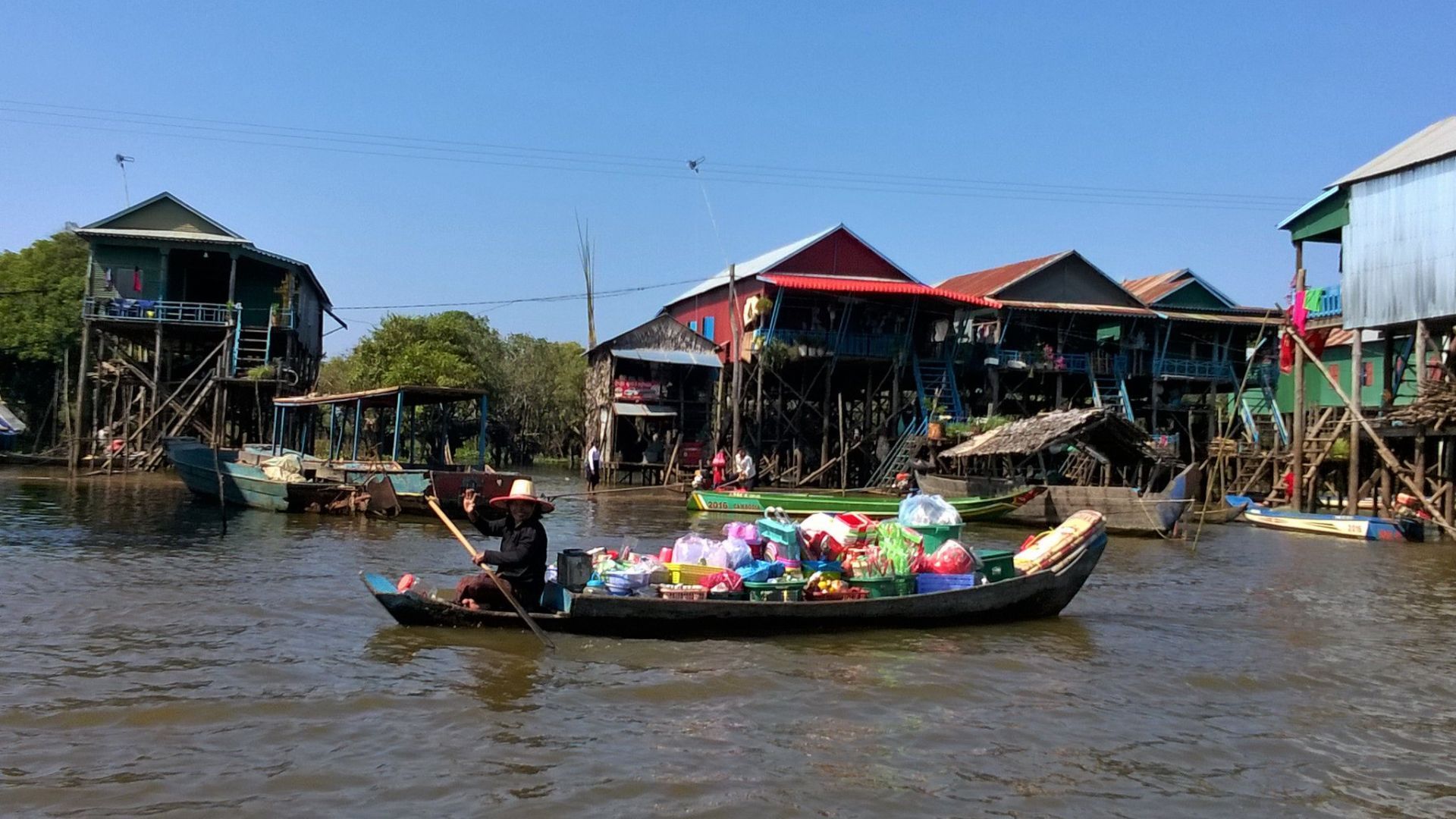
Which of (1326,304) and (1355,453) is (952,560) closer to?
(1355,453)

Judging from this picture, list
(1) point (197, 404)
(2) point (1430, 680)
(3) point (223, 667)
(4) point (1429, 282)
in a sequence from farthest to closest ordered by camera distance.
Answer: (1) point (197, 404) < (4) point (1429, 282) < (2) point (1430, 680) < (3) point (223, 667)

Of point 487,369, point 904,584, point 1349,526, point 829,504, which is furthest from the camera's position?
point 487,369

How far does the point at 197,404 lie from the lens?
1228 inches

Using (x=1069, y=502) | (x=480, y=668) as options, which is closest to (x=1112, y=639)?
(x=480, y=668)

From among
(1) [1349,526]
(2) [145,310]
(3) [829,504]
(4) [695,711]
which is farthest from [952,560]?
(2) [145,310]

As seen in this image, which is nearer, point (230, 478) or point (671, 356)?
point (230, 478)

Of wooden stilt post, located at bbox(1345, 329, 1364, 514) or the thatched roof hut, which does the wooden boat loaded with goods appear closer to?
the thatched roof hut

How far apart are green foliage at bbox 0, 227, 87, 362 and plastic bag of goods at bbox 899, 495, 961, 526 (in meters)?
33.0

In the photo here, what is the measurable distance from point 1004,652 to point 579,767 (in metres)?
4.69

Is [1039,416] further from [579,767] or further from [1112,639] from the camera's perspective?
[579,767]

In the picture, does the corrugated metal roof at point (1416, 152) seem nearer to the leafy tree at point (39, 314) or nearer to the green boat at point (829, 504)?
the green boat at point (829, 504)

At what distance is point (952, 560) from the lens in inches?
416

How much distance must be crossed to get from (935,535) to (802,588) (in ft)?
6.22

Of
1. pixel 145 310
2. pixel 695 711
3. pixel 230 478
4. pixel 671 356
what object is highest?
pixel 145 310
